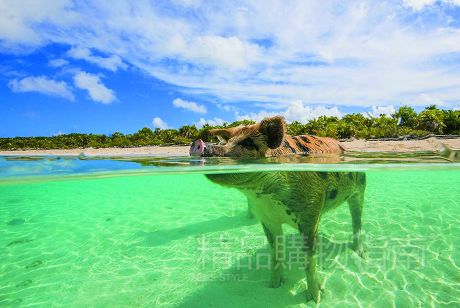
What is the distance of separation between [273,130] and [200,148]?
98 centimetres

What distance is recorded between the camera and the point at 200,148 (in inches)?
154

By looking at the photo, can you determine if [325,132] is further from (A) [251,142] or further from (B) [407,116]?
(A) [251,142]

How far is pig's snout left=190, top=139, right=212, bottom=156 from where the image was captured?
3908 millimetres

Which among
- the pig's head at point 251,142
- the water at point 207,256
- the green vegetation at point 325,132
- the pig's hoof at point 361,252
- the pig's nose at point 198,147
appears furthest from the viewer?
the green vegetation at point 325,132

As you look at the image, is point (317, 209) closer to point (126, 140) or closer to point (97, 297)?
point (97, 297)

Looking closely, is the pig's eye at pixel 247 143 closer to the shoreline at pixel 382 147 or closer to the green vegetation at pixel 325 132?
the shoreline at pixel 382 147

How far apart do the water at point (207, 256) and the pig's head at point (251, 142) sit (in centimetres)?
24

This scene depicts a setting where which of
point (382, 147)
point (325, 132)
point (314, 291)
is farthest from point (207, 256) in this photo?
point (325, 132)

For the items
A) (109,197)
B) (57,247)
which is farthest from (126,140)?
(57,247)

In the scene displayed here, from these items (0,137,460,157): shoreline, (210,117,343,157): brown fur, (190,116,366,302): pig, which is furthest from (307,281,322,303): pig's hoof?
(0,137,460,157): shoreline

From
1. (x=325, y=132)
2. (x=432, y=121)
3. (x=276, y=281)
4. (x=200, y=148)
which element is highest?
(x=432, y=121)

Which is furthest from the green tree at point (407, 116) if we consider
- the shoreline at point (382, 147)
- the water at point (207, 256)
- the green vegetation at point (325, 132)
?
the water at point (207, 256)

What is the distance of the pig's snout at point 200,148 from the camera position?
154 inches

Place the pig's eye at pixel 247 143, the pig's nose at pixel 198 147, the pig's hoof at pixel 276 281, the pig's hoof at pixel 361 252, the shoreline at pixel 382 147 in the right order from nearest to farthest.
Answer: the pig's nose at pixel 198 147 → the pig's eye at pixel 247 143 → the pig's hoof at pixel 276 281 → the pig's hoof at pixel 361 252 → the shoreline at pixel 382 147
